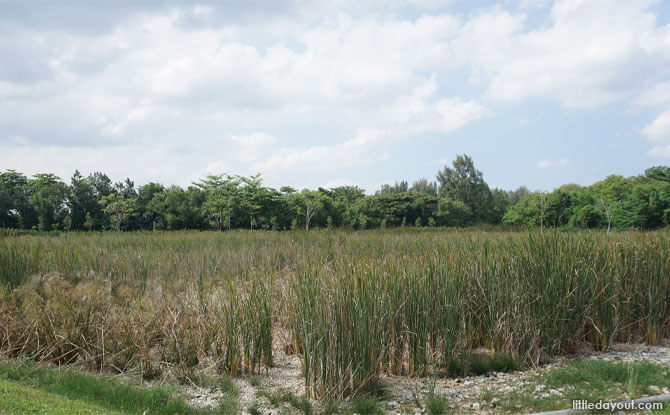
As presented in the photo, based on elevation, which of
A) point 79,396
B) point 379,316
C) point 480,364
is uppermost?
point 379,316

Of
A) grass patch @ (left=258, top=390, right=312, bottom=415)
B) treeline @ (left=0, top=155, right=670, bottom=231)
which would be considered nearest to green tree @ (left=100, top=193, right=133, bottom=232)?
treeline @ (left=0, top=155, right=670, bottom=231)

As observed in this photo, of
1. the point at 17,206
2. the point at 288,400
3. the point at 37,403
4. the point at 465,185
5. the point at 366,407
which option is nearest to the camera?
the point at 37,403

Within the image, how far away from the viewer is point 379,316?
3.67 meters

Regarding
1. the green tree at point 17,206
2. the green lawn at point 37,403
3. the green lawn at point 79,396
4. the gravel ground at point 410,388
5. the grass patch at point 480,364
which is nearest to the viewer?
the green lawn at point 37,403

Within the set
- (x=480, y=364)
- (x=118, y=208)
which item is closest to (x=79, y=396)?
(x=480, y=364)

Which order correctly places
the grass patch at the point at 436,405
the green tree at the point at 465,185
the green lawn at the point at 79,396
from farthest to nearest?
the green tree at the point at 465,185
the grass patch at the point at 436,405
the green lawn at the point at 79,396

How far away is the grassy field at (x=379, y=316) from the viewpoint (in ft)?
11.7

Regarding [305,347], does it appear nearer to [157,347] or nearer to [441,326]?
[441,326]

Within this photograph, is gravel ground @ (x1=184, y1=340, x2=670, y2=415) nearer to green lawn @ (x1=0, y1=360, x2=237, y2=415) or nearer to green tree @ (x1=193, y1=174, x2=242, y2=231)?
green lawn @ (x1=0, y1=360, x2=237, y2=415)

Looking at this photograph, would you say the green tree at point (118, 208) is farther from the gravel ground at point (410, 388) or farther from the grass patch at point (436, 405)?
the grass patch at point (436, 405)

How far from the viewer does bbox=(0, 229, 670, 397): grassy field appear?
3.57 m

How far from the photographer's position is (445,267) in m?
4.36

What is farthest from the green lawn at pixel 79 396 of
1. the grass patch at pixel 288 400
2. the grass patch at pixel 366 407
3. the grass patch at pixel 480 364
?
the grass patch at pixel 480 364

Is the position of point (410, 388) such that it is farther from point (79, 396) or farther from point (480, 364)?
point (79, 396)
